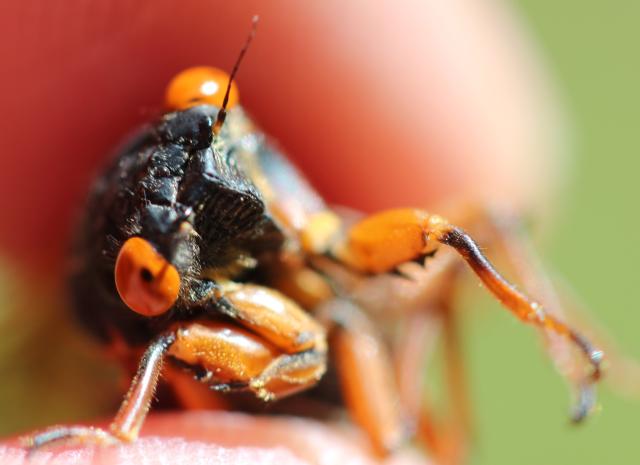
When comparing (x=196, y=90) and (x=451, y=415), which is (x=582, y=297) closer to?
(x=451, y=415)

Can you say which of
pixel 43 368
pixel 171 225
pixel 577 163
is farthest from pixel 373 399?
pixel 577 163

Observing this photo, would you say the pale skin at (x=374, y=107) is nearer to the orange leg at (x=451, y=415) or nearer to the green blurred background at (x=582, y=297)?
the green blurred background at (x=582, y=297)

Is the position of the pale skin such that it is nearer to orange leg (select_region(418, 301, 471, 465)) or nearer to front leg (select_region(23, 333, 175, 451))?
orange leg (select_region(418, 301, 471, 465))

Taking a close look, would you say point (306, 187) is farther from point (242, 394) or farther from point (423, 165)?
point (423, 165)

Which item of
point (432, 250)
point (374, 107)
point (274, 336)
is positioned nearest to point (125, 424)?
point (274, 336)

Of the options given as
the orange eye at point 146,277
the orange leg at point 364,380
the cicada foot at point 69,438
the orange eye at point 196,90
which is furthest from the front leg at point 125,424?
the orange leg at point 364,380

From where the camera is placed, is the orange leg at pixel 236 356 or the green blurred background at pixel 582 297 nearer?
the orange leg at pixel 236 356

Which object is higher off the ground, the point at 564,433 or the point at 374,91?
the point at 374,91
